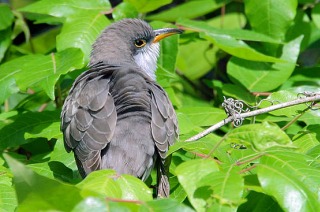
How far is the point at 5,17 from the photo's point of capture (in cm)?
529

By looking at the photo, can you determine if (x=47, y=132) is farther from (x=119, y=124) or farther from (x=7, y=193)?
(x=7, y=193)

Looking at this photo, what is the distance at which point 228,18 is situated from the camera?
6664 millimetres

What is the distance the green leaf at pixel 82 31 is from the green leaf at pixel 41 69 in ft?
0.78

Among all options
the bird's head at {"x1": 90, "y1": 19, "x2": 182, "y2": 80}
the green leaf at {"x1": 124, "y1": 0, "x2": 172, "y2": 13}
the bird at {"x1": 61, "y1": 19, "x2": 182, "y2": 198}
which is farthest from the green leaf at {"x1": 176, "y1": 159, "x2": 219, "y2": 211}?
the green leaf at {"x1": 124, "y1": 0, "x2": 172, "y2": 13}

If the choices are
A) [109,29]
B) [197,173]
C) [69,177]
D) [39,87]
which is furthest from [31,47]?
[197,173]

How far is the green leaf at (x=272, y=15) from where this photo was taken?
198 inches

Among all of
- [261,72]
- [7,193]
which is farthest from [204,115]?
[7,193]

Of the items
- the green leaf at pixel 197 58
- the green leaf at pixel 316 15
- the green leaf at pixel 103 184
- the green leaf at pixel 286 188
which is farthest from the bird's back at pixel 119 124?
the green leaf at pixel 197 58

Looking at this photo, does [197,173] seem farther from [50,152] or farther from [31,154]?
[31,154]

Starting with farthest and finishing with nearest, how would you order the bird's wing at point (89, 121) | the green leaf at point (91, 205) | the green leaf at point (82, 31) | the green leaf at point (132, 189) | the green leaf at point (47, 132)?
1. the green leaf at point (82, 31)
2. the green leaf at point (47, 132)
3. the bird's wing at point (89, 121)
4. the green leaf at point (132, 189)
5. the green leaf at point (91, 205)

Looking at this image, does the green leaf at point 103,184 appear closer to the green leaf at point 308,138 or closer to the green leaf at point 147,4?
the green leaf at point 308,138

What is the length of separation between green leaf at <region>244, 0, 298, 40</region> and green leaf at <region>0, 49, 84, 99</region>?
144 cm

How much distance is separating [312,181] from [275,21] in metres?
2.18

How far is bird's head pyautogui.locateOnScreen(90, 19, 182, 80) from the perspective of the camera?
4.91 m
